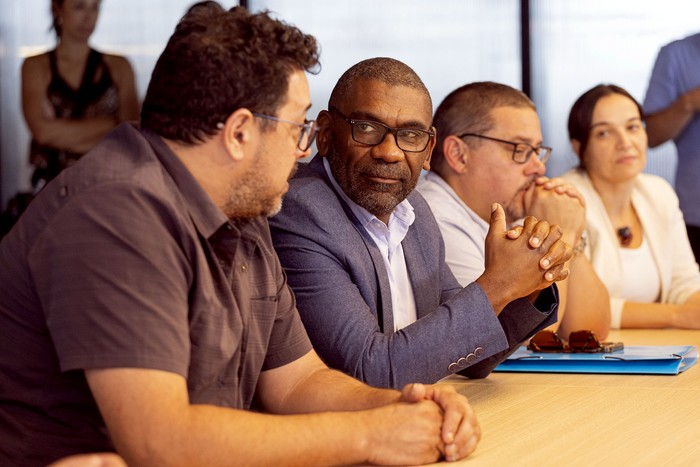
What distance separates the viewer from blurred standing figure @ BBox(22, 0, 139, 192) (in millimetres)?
4367

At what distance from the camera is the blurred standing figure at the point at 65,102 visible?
4367mm

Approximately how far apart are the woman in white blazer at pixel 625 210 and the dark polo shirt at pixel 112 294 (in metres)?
1.95

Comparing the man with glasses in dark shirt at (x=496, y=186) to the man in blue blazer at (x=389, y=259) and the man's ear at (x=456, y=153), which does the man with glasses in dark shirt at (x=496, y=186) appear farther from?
A: the man in blue blazer at (x=389, y=259)

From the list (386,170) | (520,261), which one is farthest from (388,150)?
(520,261)

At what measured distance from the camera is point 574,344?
2.27m

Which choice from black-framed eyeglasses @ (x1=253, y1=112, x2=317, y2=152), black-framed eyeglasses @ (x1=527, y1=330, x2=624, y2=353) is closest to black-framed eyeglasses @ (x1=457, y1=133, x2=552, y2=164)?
black-framed eyeglasses @ (x1=527, y1=330, x2=624, y2=353)

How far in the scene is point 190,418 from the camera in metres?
1.28

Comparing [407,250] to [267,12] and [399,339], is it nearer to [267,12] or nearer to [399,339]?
[399,339]

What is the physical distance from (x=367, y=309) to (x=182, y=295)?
70 cm

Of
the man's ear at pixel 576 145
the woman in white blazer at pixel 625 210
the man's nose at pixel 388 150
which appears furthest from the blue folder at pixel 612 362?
the man's ear at pixel 576 145

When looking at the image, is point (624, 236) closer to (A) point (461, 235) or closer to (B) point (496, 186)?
(B) point (496, 186)

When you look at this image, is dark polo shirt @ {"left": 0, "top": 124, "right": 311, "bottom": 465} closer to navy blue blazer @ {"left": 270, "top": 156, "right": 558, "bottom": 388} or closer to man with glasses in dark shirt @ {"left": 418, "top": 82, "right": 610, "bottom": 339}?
navy blue blazer @ {"left": 270, "top": 156, "right": 558, "bottom": 388}

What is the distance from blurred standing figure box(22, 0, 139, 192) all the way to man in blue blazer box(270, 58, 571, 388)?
2.39 metres

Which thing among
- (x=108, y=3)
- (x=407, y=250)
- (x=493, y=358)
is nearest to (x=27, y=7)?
(x=108, y=3)
